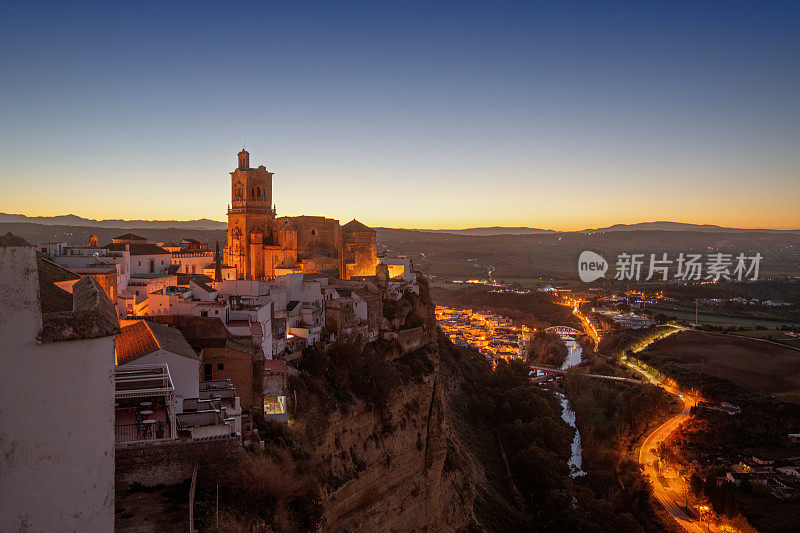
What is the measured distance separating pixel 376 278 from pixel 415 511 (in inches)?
515

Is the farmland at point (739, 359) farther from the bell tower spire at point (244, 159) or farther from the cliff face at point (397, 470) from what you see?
the bell tower spire at point (244, 159)

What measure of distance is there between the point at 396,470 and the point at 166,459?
12.9 metres

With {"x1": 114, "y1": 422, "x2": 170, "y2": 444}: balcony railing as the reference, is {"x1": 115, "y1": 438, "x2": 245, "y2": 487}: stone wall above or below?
below

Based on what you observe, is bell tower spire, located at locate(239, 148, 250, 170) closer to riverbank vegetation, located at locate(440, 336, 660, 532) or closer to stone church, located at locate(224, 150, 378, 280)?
stone church, located at locate(224, 150, 378, 280)

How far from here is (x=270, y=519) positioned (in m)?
7.64

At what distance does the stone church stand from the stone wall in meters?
21.6

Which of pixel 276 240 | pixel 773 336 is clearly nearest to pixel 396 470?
pixel 276 240

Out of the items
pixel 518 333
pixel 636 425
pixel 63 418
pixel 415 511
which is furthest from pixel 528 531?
pixel 518 333

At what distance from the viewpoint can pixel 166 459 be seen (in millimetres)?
7258

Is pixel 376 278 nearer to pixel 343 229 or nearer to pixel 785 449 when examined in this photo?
pixel 343 229

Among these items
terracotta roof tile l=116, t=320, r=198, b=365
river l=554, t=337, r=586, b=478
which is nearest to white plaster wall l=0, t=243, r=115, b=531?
terracotta roof tile l=116, t=320, r=198, b=365

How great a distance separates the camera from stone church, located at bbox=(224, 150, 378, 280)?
30.2 meters

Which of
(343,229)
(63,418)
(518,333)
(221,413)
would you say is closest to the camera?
(63,418)
